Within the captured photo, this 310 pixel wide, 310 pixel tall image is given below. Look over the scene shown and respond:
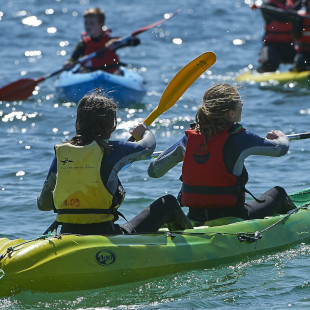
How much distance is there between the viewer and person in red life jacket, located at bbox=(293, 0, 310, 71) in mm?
10859

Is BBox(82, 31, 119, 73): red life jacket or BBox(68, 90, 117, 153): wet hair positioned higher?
BBox(82, 31, 119, 73): red life jacket

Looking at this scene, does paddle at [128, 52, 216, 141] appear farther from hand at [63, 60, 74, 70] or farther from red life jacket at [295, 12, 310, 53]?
red life jacket at [295, 12, 310, 53]

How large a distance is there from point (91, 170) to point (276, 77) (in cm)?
723

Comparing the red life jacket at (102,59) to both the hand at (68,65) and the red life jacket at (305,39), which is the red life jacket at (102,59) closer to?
the hand at (68,65)

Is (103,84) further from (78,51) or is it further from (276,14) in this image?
(276,14)

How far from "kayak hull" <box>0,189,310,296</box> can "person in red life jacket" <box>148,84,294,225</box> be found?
151 mm

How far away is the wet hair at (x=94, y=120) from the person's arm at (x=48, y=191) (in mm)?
231


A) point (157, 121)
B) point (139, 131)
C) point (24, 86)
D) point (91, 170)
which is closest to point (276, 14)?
point (157, 121)

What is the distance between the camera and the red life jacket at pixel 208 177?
4848 millimetres

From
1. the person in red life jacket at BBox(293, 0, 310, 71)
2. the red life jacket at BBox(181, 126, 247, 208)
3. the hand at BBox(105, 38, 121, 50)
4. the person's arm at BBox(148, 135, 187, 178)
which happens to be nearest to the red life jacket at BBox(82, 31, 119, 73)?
the hand at BBox(105, 38, 121, 50)

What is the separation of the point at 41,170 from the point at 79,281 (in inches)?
128

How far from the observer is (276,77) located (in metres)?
11.2

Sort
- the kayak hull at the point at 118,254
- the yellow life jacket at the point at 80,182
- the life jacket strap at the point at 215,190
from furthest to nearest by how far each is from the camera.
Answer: the life jacket strap at the point at 215,190 → the yellow life jacket at the point at 80,182 → the kayak hull at the point at 118,254

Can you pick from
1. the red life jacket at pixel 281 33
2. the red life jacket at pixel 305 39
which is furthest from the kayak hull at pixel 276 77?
the red life jacket at pixel 281 33
